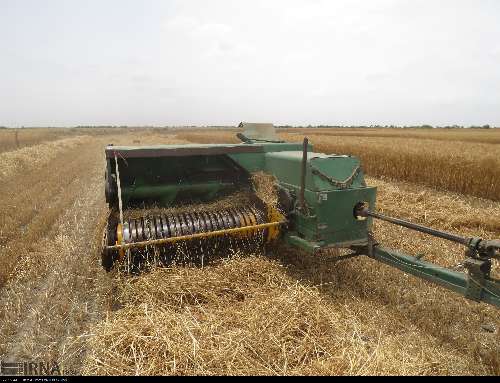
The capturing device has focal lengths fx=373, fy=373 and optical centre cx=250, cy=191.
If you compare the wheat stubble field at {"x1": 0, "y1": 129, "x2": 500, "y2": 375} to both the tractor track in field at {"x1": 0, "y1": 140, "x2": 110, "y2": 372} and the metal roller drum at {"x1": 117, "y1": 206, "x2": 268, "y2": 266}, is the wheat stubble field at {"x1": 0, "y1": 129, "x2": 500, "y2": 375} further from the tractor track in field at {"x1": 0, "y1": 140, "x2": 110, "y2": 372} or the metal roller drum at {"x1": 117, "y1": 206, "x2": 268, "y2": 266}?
the metal roller drum at {"x1": 117, "y1": 206, "x2": 268, "y2": 266}

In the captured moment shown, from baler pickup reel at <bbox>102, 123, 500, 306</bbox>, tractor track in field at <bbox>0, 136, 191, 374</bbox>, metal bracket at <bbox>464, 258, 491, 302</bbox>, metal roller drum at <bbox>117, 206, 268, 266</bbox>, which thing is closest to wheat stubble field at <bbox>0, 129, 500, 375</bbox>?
tractor track in field at <bbox>0, 136, 191, 374</bbox>

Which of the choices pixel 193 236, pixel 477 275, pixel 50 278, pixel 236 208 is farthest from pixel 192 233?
pixel 477 275

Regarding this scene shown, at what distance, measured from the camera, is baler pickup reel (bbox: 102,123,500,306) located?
395cm

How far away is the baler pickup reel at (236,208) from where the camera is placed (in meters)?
3.95

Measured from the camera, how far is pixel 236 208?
15.8 ft

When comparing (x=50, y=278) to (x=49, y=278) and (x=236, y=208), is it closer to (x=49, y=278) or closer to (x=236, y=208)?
(x=49, y=278)

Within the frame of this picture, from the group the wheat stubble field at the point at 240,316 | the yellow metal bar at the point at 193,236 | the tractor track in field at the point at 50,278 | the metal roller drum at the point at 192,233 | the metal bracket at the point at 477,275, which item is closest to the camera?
the metal bracket at the point at 477,275

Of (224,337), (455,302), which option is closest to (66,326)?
(224,337)

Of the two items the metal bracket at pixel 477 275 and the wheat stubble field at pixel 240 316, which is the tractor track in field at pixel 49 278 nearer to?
the wheat stubble field at pixel 240 316

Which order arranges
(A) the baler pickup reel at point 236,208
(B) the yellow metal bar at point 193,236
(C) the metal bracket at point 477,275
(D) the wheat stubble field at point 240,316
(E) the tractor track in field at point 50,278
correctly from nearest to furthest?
(C) the metal bracket at point 477,275 → (D) the wheat stubble field at point 240,316 → (E) the tractor track in field at point 50,278 → (B) the yellow metal bar at point 193,236 → (A) the baler pickup reel at point 236,208

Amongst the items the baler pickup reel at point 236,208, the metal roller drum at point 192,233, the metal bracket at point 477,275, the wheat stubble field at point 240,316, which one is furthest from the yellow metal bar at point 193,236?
the metal bracket at point 477,275

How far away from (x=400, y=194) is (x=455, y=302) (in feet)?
17.8

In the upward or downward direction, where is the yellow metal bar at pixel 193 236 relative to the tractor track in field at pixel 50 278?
upward

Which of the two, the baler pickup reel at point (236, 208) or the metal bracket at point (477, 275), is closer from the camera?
the metal bracket at point (477, 275)
